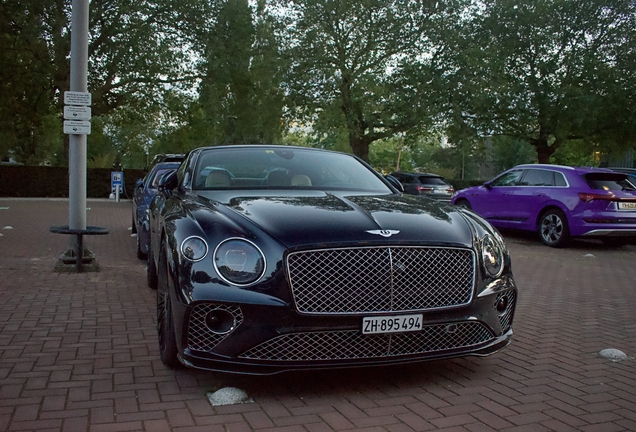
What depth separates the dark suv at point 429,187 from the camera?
22.8 m

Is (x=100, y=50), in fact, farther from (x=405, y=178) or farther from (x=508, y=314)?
(x=508, y=314)

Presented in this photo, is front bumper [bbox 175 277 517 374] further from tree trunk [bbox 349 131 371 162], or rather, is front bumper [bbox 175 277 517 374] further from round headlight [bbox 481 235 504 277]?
tree trunk [bbox 349 131 371 162]

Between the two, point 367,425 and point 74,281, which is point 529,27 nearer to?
point 74,281

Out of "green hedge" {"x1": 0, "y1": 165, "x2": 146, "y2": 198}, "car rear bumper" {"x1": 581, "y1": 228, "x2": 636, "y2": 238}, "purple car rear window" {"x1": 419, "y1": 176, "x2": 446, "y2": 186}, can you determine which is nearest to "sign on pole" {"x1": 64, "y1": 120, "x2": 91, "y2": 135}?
"car rear bumper" {"x1": 581, "y1": 228, "x2": 636, "y2": 238}

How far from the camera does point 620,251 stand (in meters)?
12.7

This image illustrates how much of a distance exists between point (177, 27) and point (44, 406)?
2694 cm

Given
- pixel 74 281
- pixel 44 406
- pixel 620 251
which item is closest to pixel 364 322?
pixel 44 406

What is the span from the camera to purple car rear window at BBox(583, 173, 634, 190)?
40.1 feet

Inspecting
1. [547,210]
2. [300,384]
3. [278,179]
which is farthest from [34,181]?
[300,384]

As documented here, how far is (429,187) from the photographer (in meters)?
22.8

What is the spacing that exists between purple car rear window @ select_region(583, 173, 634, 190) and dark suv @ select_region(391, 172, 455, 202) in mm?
9979

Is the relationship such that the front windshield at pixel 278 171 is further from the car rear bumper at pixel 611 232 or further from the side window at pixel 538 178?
the side window at pixel 538 178

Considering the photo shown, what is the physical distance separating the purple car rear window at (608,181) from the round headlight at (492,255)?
9.05 meters

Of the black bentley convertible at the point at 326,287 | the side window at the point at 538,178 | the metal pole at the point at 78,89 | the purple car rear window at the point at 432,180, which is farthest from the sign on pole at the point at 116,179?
the black bentley convertible at the point at 326,287
